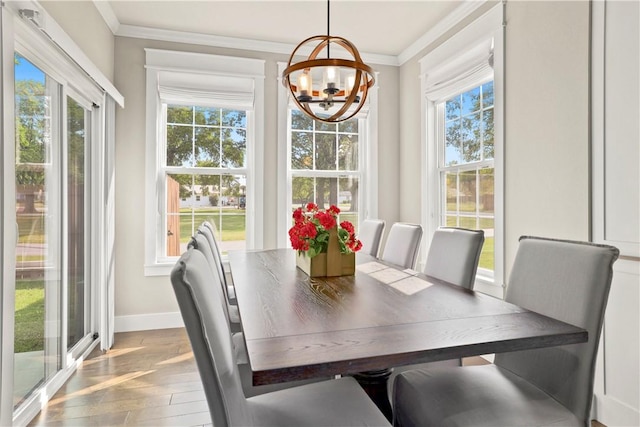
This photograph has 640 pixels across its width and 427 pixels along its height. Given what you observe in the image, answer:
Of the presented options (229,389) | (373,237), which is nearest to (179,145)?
(373,237)

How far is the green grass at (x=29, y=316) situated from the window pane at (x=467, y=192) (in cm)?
322

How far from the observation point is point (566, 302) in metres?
1.38

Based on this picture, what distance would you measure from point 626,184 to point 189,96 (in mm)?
3480

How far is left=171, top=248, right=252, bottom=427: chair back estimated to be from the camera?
848mm

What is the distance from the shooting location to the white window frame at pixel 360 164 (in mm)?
3971

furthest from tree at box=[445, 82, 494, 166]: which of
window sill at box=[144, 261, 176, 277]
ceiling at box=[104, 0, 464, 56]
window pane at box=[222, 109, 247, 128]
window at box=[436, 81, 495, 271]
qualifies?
window sill at box=[144, 261, 176, 277]

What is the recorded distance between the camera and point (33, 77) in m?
2.18

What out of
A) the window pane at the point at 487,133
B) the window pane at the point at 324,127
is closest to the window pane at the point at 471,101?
the window pane at the point at 487,133

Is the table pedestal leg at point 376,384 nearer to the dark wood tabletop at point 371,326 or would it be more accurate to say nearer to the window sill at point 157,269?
the dark wood tabletop at point 371,326

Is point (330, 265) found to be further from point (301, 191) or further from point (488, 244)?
point (301, 191)

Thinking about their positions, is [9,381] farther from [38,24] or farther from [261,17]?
[261,17]

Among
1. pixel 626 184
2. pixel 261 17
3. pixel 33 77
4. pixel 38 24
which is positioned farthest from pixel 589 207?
pixel 33 77

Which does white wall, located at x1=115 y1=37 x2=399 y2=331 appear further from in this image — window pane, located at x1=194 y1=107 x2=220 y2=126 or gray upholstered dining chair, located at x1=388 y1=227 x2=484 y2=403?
gray upholstered dining chair, located at x1=388 y1=227 x2=484 y2=403

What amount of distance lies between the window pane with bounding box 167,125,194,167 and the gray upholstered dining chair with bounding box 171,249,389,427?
9.59ft
